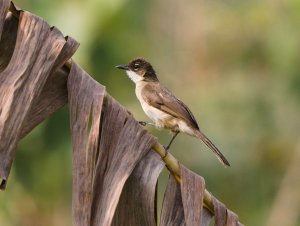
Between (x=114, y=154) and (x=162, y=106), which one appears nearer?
(x=114, y=154)

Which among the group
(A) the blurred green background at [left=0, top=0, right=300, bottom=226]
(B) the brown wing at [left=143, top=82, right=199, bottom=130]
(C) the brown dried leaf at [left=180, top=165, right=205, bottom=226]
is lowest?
(A) the blurred green background at [left=0, top=0, right=300, bottom=226]

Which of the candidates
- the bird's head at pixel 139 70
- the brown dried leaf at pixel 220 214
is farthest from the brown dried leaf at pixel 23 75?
the bird's head at pixel 139 70

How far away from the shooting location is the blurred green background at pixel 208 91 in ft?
34.8

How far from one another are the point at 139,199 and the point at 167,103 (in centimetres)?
297

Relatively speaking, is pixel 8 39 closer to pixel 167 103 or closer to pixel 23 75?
pixel 23 75

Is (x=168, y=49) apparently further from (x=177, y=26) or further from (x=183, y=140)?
(x=183, y=140)

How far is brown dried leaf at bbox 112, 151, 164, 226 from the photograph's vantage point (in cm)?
427

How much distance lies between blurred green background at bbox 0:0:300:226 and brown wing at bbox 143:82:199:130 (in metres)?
2.75

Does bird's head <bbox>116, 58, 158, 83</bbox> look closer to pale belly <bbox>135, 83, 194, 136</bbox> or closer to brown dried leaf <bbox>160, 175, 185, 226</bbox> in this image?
pale belly <bbox>135, 83, 194, 136</bbox>

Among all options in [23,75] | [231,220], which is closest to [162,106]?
[231,220]

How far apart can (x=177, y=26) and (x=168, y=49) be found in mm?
429

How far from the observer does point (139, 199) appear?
4.30 metres

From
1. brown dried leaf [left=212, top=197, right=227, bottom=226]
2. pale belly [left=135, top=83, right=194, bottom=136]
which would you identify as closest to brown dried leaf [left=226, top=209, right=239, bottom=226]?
brown dried leaf [left=212, top=197, right=227, bottom=226]

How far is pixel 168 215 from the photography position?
4.41 meters
